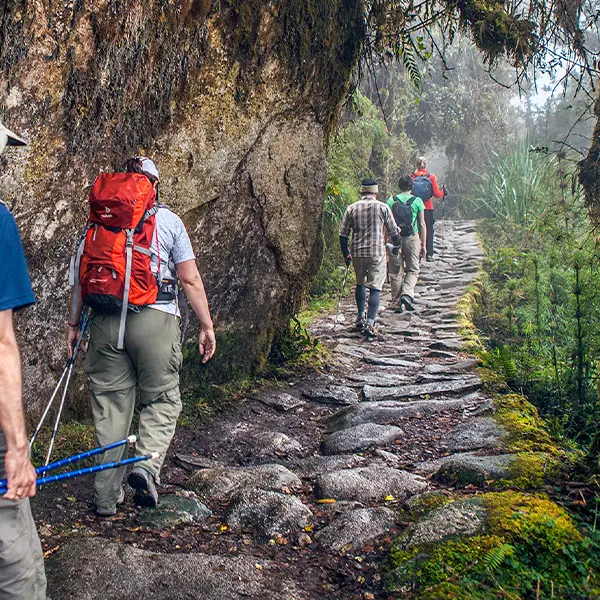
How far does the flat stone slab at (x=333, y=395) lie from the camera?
7.08m

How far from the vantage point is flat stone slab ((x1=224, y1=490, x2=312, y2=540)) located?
157 inches

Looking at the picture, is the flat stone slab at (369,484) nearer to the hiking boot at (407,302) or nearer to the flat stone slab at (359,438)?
the flat stone slab at (359,438)

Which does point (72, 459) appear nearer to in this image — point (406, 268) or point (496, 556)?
point (496, 556)

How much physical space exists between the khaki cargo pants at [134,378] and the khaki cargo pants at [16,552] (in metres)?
1.64

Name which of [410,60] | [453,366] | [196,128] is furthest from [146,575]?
[410,60]

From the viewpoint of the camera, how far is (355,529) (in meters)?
3.84

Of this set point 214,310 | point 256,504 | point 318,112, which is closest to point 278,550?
point 256,504

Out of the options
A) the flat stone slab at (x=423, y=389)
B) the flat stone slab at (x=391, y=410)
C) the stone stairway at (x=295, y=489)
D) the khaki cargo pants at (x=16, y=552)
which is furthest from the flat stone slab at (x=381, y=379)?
the khaki cargo pants at (x=16, y=552)

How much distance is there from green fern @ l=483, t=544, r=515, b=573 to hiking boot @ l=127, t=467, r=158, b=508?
6.54ft

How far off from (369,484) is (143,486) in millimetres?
1396

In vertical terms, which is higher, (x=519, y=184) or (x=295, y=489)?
(x=519, y=184)

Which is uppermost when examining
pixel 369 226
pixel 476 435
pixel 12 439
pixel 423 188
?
pixel 423 188

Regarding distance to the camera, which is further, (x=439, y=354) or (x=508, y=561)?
(x=439, y=354)

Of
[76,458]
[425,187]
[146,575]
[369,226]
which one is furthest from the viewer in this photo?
[425,187]
